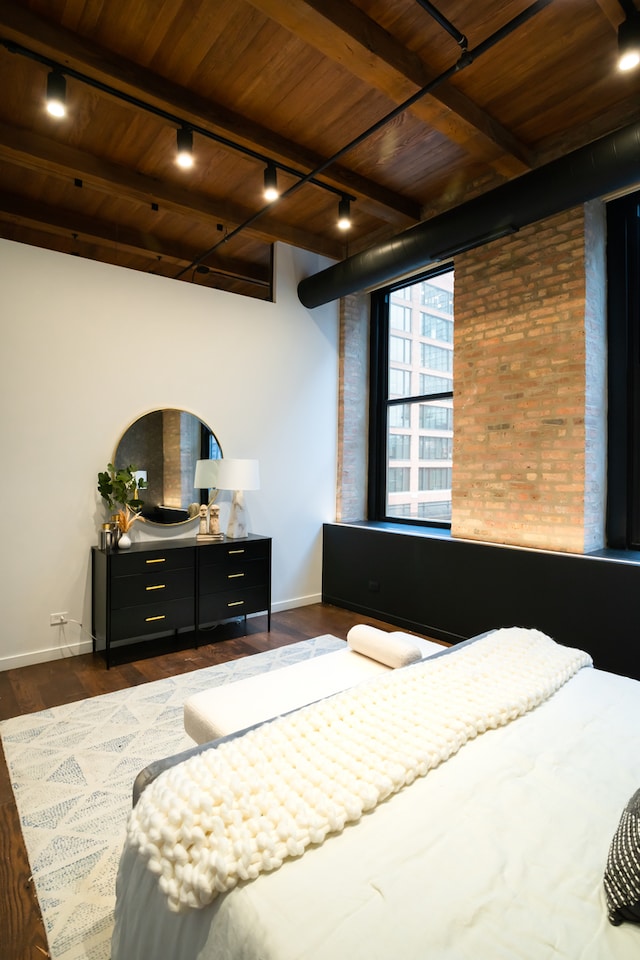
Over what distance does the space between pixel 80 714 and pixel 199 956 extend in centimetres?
222

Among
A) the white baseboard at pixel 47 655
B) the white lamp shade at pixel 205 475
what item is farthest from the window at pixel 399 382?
the white baseboard at pixel 47 655

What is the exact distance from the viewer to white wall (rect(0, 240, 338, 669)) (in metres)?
3.46

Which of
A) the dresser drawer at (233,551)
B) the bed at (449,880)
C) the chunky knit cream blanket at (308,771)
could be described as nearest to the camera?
the bed at (449,880)

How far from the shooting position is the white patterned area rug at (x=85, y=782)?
158cm

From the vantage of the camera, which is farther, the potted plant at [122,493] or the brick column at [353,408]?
the brick column at [353,408]

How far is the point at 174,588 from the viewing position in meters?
3.74

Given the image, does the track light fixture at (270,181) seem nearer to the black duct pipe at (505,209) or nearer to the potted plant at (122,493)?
the black duct pipe at (505,209)

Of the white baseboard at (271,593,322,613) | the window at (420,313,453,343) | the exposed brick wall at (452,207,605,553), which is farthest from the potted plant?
the window at (420,313,453,343)

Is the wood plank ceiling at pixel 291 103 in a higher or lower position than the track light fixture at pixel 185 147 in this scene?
higher

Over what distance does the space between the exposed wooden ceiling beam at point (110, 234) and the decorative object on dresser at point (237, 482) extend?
7.82 feet

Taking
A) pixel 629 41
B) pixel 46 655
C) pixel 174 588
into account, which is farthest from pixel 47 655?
pixel 629 41

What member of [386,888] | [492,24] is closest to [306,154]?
[492,24]

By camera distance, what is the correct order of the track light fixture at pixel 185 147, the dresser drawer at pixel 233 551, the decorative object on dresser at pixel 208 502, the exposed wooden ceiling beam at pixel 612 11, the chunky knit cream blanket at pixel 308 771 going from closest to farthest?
the chunky knit cream blanket at pixel 308 771 < the exposed wooden ceiling beam at pixel 612 11 < the track light fixture at pixel 185 147 < the dresser drawer at pixel 233 551 < the decorative object on dresser at pixel 208 502

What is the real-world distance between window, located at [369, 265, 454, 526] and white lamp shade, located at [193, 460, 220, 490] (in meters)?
1.86
